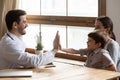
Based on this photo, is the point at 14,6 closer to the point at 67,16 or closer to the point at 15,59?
the point at 67,16

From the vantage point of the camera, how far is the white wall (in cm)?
314

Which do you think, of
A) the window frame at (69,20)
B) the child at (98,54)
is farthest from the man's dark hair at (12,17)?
the window frame at (69,20)

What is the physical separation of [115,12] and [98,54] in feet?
2.51

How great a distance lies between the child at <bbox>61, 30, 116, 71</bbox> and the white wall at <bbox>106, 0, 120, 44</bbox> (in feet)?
1.60

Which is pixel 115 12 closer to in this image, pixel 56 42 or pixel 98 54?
pixel 98 54

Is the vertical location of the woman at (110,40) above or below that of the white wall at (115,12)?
below

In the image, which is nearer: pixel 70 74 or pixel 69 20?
pixel 70 74

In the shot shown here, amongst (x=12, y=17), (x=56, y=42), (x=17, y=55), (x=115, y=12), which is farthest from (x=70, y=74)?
(x=115, y=12)

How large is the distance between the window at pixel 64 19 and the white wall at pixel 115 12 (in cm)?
7

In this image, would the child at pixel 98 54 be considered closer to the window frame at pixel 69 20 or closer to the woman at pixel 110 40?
the woman at pixel 110 40

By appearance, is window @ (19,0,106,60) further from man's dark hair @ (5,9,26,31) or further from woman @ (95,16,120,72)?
man's dark hair @ (5,9,26,31)

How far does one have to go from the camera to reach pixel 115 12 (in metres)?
3.18

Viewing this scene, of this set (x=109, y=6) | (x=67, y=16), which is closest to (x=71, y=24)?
(x=67, y=16)

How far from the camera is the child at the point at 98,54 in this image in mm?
2539
